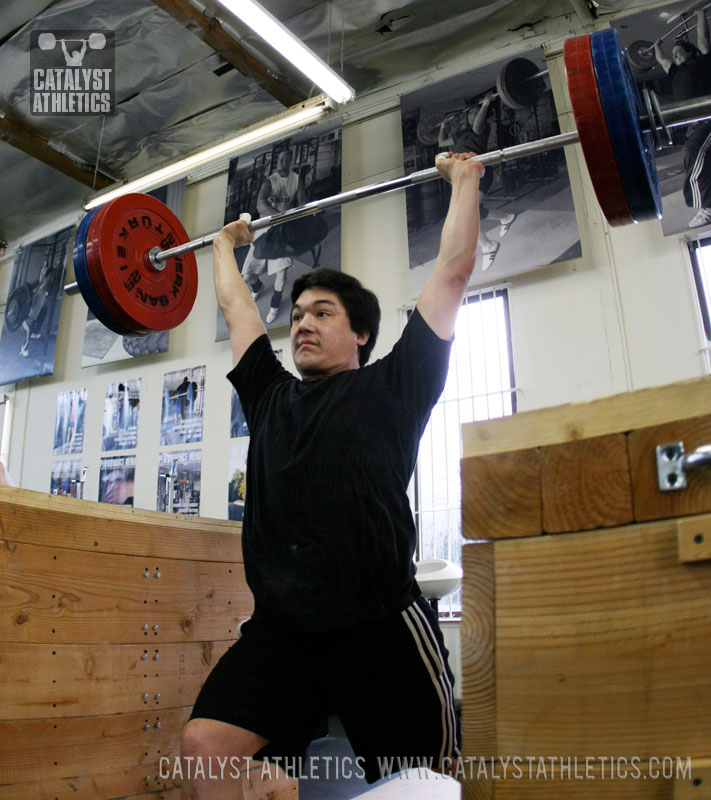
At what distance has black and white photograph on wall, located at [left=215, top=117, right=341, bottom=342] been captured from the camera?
15.4 ft

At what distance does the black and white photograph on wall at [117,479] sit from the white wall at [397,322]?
0.08 m

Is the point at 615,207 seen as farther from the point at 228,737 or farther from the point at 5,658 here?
the point at 5,658

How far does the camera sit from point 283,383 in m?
1.53

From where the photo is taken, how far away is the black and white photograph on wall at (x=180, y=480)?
16.2 ft

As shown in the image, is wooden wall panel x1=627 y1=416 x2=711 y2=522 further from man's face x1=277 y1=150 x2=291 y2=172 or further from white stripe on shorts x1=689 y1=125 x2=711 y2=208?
man's face x1=277 y1=150 x2=291 y2=172

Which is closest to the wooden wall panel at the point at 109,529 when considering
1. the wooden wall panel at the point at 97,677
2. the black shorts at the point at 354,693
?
the wooden wall panel at the point at 97,677

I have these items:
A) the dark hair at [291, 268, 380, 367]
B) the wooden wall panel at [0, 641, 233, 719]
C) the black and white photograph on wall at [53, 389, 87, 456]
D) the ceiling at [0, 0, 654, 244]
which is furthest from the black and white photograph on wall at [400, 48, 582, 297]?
the black and white photograph on wall at [53, 389, 87, 456]

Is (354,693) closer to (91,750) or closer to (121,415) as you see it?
(91,750)

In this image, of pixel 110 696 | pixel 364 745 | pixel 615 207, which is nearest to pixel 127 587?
pixel 110 696

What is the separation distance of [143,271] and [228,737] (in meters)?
1.73

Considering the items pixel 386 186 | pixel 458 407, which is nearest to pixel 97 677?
pixel 386 186

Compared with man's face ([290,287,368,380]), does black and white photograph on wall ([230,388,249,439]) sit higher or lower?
higher

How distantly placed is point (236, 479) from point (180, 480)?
542 millimetres

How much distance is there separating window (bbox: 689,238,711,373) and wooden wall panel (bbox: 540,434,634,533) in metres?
3.16
